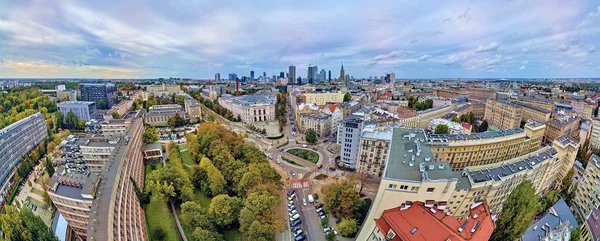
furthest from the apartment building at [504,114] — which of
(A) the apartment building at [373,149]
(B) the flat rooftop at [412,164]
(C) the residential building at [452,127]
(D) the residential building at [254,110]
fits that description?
(D) the residential building at [254,110]

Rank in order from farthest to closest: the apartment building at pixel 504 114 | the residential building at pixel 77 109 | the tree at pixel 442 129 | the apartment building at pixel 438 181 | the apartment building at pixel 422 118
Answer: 1. the residential building at pixel 77 109
2. the apartment building at pixel 504 114
3. the apartment building at pixel 422 118
4. the tree at pixel 442 129
5. the apartment building at pixel 438 181

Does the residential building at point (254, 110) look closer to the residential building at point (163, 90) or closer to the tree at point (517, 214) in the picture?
the residential building at point (163, 90)

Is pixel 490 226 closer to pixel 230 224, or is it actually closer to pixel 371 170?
pixel 371 170

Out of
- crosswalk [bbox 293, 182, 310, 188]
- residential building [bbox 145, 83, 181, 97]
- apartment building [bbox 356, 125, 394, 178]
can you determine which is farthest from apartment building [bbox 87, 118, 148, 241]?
residential building [bbox 145, 83, 181, 97]

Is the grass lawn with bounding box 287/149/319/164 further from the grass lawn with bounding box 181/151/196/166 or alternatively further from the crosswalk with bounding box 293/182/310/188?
the grass lawn with bounding box 181/151/196/166

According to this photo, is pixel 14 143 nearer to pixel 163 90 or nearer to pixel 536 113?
pixel 163 90

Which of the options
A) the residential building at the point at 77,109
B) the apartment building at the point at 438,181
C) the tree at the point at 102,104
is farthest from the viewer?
the tree at the point at 102,104
